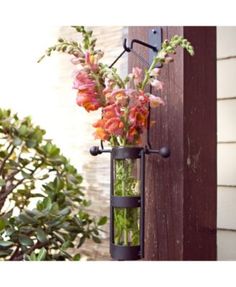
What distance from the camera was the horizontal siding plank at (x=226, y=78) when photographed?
1598mm

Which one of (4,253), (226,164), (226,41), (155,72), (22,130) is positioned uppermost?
(226,41)

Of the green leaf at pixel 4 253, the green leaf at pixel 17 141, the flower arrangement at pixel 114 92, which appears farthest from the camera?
the green leaf at pixel 17 141

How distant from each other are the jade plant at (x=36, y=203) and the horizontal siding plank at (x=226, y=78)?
0.59 meters

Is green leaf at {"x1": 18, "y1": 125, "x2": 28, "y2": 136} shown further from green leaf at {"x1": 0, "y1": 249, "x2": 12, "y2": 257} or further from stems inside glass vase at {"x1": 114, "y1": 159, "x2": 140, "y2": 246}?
stems inside glass vase at {"x1": 114, "y1": 159, "x2": 140, "y2": 246}

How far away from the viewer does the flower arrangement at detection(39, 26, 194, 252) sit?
1.00 m

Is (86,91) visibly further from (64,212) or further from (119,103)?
(64,212)

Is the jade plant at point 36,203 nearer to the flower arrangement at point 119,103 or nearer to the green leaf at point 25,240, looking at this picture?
the green leaf at point 25,240

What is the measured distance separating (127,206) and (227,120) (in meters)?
0.72

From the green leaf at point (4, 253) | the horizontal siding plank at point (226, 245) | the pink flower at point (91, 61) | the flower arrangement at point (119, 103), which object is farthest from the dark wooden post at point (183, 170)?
the green leaf at point (4, 253)

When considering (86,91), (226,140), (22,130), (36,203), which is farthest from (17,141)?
(226,140)

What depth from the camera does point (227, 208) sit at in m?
1.58

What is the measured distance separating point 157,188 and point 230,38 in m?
0.72

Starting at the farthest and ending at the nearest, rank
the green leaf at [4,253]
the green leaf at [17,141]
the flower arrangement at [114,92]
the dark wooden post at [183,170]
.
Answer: the green leaf at [17,141], the green leaf at [4,253], the dark wooden post at [183,170], the flower arrangement at [114,92]

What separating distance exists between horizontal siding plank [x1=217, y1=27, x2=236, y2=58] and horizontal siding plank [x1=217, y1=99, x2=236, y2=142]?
Result: 0.17 meters
